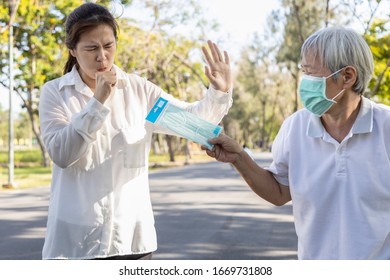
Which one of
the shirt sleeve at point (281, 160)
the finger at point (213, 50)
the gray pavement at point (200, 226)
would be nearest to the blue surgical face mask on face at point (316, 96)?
the shirt sleeve at point (281, 160)

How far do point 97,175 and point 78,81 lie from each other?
1.36ft

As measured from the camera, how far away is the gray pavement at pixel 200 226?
26.7ft

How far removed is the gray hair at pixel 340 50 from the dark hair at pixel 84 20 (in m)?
0.85

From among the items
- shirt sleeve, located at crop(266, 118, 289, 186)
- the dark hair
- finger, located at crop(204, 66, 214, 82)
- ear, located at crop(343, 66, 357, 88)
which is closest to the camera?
ear, located at crop(343, 66, 357, 88)

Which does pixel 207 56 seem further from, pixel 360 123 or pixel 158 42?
pixel 158 42

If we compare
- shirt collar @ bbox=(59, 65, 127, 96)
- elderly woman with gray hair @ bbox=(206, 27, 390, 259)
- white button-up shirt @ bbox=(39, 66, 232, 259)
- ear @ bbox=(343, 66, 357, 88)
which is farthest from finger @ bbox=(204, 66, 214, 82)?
ear @ bbox=(343, 66, 357, 88)

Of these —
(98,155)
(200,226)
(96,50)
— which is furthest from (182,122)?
(200,226)

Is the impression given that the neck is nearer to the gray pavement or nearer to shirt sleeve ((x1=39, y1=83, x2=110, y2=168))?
shirt sleeve ((x1=39, y1=83, x2=110, y2=168))

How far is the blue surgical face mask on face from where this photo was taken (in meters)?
2.52

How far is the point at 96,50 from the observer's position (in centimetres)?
272

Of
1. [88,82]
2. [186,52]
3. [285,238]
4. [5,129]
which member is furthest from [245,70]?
[88,82]

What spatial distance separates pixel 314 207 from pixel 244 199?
13076 mm

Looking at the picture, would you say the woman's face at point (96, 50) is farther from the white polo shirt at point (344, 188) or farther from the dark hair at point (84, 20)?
the white polo shirt at point (344, 188)

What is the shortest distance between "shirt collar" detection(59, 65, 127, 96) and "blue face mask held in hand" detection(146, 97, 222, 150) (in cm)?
35
